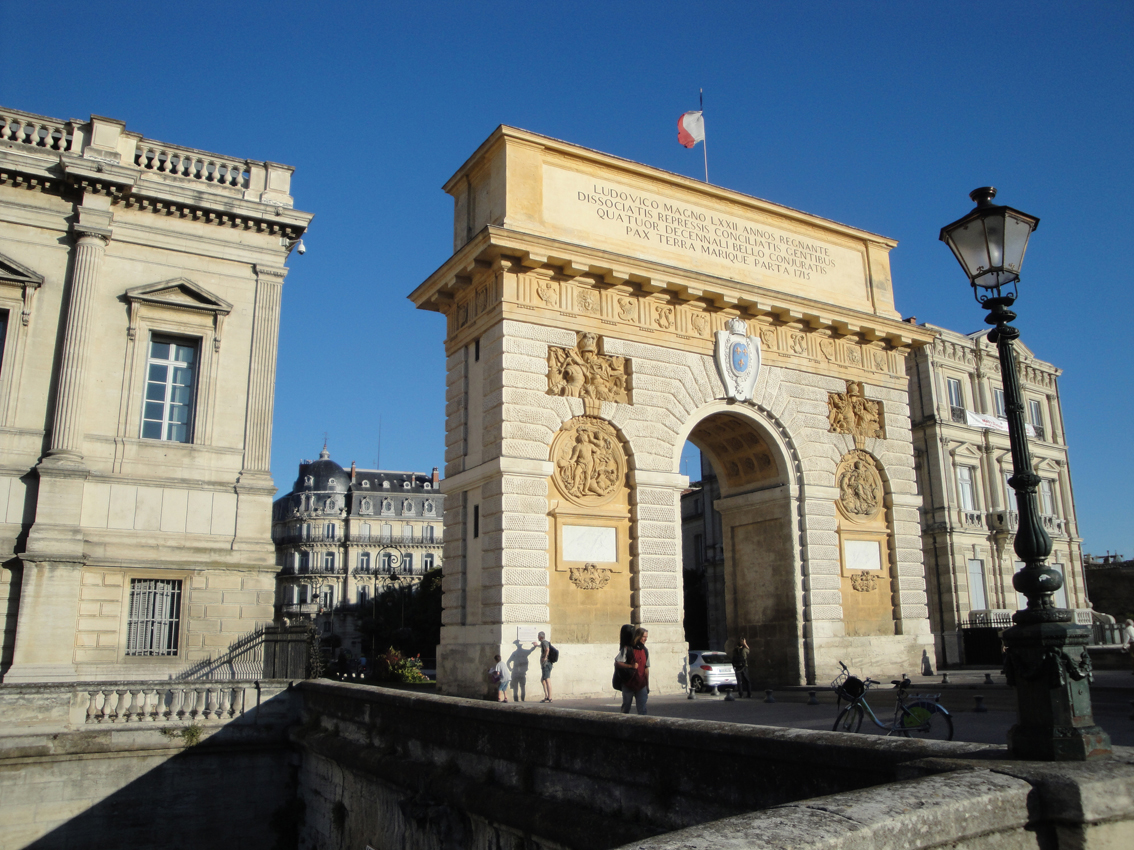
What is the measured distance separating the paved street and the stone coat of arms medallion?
649 cm

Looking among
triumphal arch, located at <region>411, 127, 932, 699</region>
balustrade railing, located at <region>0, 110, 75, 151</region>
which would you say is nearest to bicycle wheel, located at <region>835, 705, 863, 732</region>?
triumphal arch, located at <region>411, 127, 932, 699</region>

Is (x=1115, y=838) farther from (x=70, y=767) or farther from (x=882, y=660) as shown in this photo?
(x=882, y=660)

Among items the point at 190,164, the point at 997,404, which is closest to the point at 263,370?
the point at 190,164

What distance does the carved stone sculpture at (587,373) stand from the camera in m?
17.3

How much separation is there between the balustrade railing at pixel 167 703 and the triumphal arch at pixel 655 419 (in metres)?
4.21

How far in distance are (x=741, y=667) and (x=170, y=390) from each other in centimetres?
1350

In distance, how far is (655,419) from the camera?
59.9ft

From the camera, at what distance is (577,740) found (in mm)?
7422

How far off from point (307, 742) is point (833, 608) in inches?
462

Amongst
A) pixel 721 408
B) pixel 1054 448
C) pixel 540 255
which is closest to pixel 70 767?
pixel 540 255

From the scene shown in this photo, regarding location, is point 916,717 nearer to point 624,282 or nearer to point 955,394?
point 624,282

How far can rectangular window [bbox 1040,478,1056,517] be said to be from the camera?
1398 inches

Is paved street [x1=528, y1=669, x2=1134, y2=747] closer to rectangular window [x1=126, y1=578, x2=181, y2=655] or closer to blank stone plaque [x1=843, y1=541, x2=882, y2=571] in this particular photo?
blank stone plaque [x1=843, y1=541, x2=882, y2=571]

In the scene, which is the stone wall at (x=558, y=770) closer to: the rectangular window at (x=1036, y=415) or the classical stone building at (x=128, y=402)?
the classical stone building at (x=128, y=402)
